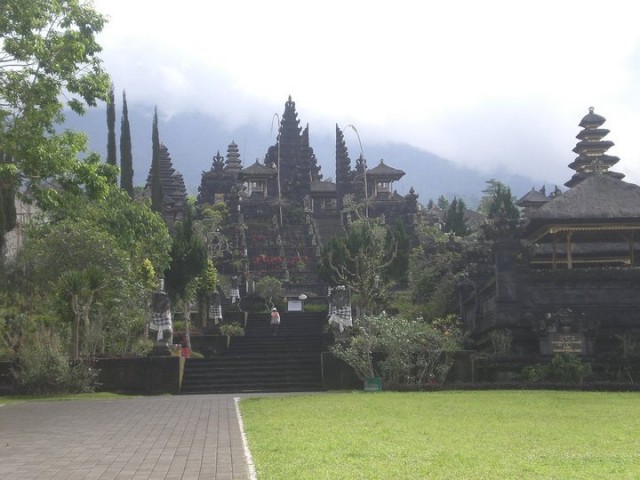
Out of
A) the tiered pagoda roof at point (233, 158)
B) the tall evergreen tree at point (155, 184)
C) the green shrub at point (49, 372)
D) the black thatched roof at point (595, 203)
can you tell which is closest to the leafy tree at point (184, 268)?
the green shrub at point (49, 372)

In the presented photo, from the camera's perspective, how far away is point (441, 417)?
13.8 m

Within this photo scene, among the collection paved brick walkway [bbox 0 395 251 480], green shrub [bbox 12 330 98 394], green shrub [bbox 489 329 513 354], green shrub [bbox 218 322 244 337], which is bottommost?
paved brick walkway [bbox 0 395 251 480]

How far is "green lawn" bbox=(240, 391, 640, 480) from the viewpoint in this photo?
8.41m

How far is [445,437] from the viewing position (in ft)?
36.3

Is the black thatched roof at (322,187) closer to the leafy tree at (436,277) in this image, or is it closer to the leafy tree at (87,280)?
the leafy tree at (436,277)

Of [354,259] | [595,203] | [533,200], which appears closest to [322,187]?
[533,200]

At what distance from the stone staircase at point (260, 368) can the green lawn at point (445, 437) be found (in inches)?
236

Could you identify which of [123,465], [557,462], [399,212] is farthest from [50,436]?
[399,212]

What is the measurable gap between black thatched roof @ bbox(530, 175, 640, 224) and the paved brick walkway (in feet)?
47.5

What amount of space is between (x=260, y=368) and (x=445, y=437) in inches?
577

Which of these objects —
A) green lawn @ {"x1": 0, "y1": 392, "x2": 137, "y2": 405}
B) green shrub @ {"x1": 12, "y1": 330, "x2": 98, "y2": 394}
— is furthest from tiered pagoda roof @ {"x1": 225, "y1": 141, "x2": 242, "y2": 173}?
green lawn @ {"x1": 0, "y1": 392, "x2": 137, "y2": 405}

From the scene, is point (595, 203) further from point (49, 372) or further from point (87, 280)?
point (49, 372)

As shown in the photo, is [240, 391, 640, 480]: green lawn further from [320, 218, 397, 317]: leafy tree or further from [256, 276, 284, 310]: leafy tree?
[256, 276, 284, 310]: leafy tree

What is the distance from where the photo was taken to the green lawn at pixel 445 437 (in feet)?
27.6
